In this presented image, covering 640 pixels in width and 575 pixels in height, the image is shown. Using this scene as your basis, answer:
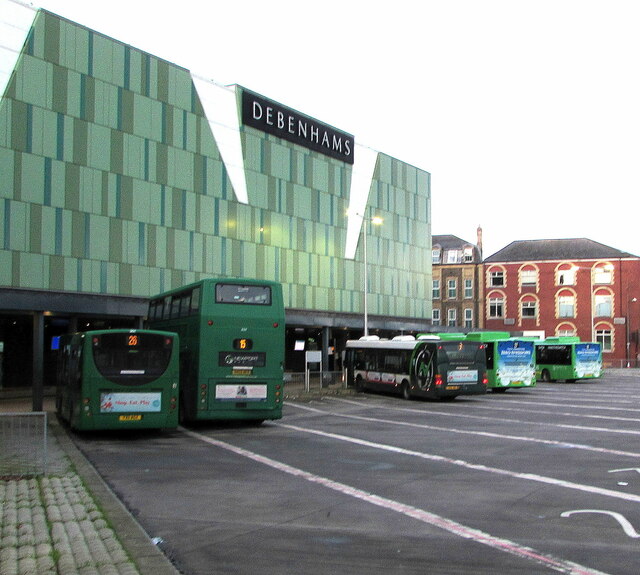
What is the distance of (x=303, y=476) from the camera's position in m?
13.1

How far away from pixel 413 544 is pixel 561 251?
77501 millimetres

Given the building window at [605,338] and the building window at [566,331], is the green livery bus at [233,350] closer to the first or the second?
the building window at [566,331]

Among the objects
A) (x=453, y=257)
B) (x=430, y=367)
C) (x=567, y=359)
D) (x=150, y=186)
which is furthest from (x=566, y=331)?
(x=150, y=186)

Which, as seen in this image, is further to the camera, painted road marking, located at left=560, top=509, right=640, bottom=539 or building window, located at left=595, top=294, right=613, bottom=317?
building window, located at left=595, top=294, right=613, bottom=317

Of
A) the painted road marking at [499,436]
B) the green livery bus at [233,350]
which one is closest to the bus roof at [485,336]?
the painted road marking at [499,436]

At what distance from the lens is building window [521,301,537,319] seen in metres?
82.1

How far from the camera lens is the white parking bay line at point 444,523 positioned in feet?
25.0

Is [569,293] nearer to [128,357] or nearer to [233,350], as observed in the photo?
[233,350]

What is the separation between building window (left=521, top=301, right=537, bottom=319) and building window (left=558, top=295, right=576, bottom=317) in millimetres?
2478

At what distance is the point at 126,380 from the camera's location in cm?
1912

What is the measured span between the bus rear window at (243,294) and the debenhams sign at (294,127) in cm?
2351

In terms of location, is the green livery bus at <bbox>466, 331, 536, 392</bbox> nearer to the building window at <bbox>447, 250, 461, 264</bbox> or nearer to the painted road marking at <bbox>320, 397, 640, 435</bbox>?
the painted road marking at <bbox>320, 397, 640, 435</bbox>

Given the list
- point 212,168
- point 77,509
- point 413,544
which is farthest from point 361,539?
point 212,168

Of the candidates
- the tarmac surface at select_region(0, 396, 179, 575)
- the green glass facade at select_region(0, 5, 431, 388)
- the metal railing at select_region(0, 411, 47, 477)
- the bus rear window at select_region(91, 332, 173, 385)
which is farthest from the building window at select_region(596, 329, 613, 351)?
the tarmac surface at select_region(0, 396, 179, 575)
